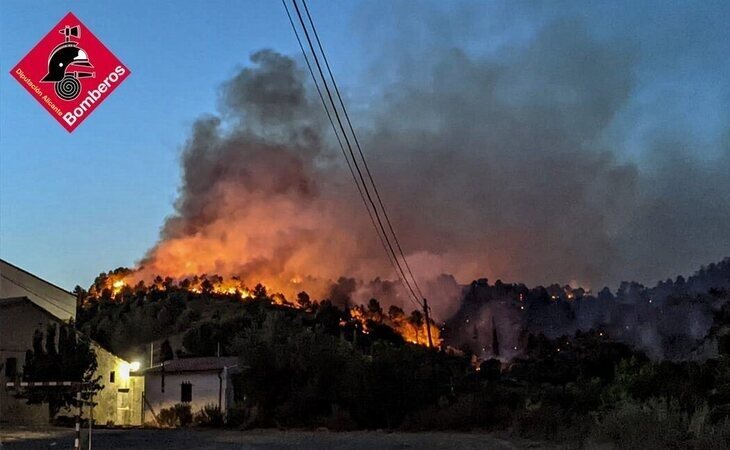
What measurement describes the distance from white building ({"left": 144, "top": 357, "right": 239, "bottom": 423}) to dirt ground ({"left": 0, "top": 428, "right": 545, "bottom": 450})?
34.0 ft

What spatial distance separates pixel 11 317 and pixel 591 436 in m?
28.4

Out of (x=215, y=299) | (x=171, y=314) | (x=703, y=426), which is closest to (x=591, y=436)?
(x=703, y=426)

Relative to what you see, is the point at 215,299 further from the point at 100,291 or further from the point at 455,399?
the point at 455,399

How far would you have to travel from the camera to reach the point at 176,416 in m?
40.5

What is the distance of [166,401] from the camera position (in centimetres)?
4303

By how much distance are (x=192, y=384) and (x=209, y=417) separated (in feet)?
15.6

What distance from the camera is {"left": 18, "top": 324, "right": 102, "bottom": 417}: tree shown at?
3294 cm

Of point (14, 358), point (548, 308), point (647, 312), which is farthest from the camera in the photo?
point (548, 308)

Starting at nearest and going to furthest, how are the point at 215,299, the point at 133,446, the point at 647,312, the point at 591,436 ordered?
the point at 591,436, the point at 133,446, the point at 215,299, the point at 647,312

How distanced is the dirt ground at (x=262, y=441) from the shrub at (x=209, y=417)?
680 centimetres

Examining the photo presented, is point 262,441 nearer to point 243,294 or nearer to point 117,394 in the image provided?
point 117,394

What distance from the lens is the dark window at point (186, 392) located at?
137 feet

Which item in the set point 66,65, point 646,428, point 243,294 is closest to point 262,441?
point 646,428

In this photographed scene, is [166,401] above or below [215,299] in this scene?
below
